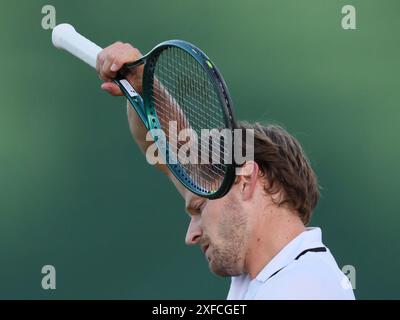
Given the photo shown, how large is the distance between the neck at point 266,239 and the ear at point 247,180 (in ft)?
0.19

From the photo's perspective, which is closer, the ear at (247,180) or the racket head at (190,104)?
the racket head at (190,104)

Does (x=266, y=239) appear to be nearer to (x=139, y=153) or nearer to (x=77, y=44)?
(x=77, y=44)

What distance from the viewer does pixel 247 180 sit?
2.24 m

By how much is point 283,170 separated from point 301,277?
1.12 feet

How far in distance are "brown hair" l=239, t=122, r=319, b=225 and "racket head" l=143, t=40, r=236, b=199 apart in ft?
0.39

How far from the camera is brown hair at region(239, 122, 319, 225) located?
7.45 ft

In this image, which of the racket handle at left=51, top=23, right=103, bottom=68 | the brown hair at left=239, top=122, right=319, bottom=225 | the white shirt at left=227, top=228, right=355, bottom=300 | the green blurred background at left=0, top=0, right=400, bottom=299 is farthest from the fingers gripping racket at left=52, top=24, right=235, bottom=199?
the green blurred background at left=0, top=0, right=400, bottom=299

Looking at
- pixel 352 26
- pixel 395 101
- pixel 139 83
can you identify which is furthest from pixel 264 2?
pixel 139 83

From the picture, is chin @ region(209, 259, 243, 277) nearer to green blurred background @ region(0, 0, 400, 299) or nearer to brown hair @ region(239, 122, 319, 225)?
brown hair @ region(239, 122, 319, 225)

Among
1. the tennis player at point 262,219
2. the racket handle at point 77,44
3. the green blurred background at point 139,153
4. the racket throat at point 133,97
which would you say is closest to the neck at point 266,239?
the tennis player at point 262,219

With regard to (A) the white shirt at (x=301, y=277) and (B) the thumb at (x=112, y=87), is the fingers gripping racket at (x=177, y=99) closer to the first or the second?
(B) the thumb at (x=112, y=87)

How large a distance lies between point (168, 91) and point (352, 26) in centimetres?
159

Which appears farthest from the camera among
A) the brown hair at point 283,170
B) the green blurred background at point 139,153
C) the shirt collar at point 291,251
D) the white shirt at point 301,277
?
the green blurred background at point 139,153

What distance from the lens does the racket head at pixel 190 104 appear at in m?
2.02
